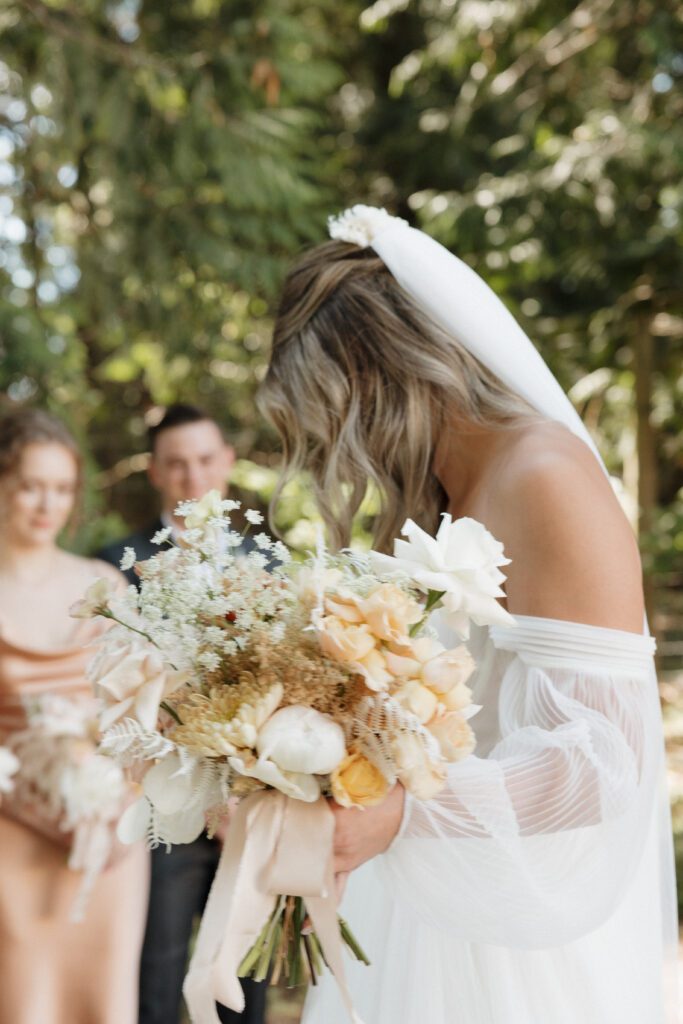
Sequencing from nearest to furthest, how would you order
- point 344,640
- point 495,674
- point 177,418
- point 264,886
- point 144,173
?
point 344,640, point 264,886, point 495,674, point 177,418, point 144,173

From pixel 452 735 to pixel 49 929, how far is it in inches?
89.8

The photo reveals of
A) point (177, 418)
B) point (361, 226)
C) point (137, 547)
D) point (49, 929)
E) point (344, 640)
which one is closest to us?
point (344, 640)

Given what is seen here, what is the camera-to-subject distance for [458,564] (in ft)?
4.80

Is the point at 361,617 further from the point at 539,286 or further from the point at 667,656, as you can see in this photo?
the point at 667,656

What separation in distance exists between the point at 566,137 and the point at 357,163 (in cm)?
211

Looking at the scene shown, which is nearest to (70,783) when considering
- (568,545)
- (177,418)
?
(177,418)

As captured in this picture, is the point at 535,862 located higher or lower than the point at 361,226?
lower

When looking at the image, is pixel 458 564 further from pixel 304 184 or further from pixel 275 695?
pixel 304 184

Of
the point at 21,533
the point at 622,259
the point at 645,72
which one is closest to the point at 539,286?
the point at 622,259

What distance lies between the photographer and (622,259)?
22.6 ft

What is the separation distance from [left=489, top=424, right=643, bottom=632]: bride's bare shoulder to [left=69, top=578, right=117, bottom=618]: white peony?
2.40 ft

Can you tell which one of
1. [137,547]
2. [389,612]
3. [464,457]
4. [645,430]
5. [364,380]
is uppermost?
[645,430]

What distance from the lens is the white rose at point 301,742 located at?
1358mm

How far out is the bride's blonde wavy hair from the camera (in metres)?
2.12
